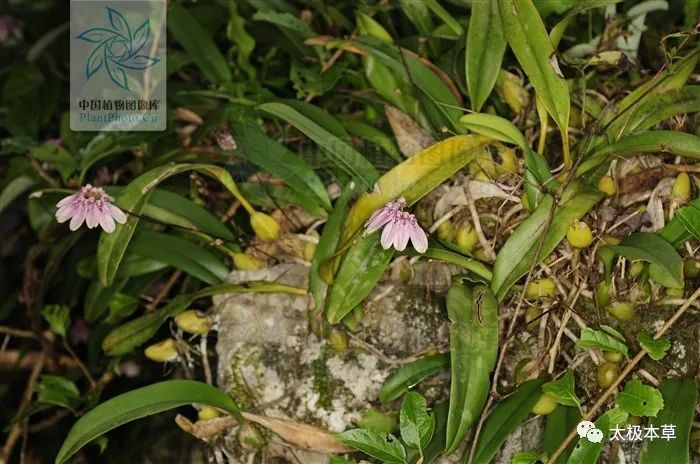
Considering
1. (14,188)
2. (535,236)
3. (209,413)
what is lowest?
(209,413)

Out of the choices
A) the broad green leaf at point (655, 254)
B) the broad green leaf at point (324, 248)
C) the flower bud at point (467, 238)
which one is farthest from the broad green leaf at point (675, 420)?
the broad green leaf at point (324, 248)

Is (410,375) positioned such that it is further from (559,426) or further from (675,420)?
(675,420)

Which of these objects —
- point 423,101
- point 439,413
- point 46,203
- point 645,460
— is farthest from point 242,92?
point 645,460

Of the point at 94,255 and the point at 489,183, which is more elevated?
the point at 489,183

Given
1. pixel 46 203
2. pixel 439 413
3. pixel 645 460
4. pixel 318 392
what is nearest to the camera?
pixel 645 460

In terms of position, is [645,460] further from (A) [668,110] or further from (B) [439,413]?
(A) [668,110]

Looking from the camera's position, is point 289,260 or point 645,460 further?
point 289,260

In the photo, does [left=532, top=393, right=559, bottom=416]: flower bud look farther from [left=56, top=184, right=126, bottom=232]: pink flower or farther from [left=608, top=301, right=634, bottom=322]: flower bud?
[left=56, top=184, right=126, bottom=232]: pink flower

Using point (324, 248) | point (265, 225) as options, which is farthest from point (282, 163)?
point (324, 248)

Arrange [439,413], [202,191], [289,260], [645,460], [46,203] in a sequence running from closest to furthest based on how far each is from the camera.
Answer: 1. [645,460]
2. [439,413]
3. [289,260]
4. [202,191]
5. [46,203]
